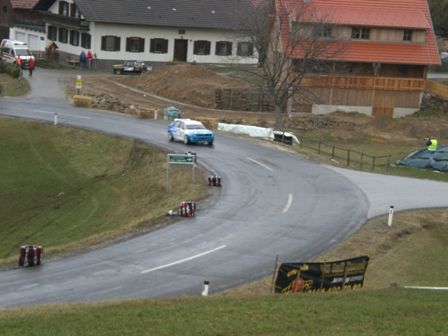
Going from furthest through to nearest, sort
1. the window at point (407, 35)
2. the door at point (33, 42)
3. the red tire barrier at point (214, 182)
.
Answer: the door at point (33, 42), the window at point (407, 35), the red tire barrier at point (214, 182)

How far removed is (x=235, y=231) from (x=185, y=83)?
41673 millimetres

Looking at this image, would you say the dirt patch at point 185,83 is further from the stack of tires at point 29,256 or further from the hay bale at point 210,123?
the stack of tires at point 29,256

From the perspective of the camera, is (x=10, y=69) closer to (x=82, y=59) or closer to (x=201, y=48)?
(x=82, y=59)

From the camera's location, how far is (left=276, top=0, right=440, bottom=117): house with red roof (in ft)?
216

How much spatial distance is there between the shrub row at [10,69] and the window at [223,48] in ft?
79.4

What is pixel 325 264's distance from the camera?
21.6m

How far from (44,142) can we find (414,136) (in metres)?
28.6

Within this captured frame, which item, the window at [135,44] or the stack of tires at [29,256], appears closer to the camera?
the stack of tires at [29,256]

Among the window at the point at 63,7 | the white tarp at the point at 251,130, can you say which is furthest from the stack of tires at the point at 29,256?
the window at the point at 63,7

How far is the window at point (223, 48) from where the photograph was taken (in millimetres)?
86125

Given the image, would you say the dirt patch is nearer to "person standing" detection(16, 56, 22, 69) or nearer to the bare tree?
the bare tree

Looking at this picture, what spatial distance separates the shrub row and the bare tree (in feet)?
66.7

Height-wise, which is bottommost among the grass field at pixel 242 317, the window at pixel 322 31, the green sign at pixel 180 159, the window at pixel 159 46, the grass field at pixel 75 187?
the grass field at pixel 75 187

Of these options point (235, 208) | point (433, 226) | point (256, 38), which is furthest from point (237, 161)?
point (256, 38)
